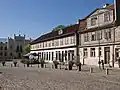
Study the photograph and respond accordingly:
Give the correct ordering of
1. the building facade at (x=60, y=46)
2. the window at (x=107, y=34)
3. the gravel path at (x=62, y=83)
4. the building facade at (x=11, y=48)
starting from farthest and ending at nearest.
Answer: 1. the building facade at (x=11, y=48)
2. the building facade at (x=60, y=46)
3. the window at (x=107, y=34)
4. the gravel path at (x=62, y=83)

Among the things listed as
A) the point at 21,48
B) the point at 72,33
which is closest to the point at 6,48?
the point at 21,48

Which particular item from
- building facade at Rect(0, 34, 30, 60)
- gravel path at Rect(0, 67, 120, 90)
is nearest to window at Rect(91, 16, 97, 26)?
gravel path at Rect(0, 67, 120, 90)

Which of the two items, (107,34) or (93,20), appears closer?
(107,34)

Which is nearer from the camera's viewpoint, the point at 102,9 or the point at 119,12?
the point at 119,12

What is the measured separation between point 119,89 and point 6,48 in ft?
334

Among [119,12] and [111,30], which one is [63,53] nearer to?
[111,30]

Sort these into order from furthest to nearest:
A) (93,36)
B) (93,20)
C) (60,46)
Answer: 1. (60,46)
2. (93,20)
3. (93,36)

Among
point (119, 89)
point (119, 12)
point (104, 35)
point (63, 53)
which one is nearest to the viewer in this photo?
point (119, 89)

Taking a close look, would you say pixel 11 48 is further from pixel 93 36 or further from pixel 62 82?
pixel 62 82

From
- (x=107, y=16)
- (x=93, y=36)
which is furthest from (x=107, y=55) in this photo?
(x=107, y=16)

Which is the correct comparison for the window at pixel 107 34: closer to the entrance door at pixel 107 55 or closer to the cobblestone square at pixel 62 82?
the entrance door at pixel 107 55

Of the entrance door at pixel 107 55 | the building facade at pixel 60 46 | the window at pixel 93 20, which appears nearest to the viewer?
the entrance door at pixel 107 55

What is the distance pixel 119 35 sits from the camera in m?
33.9

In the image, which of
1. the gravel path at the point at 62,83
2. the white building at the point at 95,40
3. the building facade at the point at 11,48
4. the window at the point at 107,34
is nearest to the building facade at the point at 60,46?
the white building at the point at 95,40
